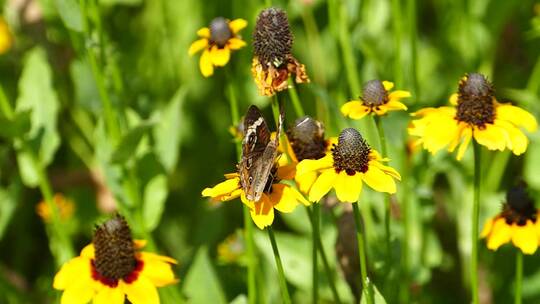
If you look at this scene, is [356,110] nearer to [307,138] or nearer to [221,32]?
[307,138]

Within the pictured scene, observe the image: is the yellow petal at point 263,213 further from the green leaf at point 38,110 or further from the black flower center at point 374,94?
the green leaf at point 38,110

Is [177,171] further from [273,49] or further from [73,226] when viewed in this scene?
[273,49]

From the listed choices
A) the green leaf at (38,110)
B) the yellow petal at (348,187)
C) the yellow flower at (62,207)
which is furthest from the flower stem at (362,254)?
the yellow flower at (62,207)

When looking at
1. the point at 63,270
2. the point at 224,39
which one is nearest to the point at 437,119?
the point at 224,39

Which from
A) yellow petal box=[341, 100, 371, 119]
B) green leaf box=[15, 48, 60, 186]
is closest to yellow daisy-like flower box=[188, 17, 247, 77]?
yellow petal box=[341, 100, 371, 119]

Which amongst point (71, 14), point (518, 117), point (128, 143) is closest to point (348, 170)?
point (518, 117)

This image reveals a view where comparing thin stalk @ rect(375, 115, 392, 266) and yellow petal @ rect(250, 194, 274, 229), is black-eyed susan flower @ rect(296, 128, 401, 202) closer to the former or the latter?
yellow petal @ rect(250, 194, 274, 229)
